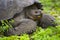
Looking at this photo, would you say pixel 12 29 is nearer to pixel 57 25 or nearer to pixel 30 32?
pixel 30 32

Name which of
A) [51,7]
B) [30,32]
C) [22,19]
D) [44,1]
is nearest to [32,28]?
[30,32]

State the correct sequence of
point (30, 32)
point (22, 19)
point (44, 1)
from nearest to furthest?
1. point (30, 32)
2. point (22, 19)
3. point (44, 1)

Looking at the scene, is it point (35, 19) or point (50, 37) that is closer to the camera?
point (50, 37)

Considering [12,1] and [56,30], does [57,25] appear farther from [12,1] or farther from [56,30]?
[12,1]

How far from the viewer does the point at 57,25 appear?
4445 mm

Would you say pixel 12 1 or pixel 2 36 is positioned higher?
pixel 12 1

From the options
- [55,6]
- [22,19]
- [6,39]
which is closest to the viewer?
[6,39]

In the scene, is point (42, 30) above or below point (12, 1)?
below

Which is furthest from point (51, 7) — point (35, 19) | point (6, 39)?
point (6, 39)

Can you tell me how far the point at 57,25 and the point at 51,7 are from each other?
2.01 meters

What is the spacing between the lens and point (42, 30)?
4.21 m

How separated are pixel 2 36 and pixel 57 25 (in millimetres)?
1165

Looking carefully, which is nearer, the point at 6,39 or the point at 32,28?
the point at 6,39

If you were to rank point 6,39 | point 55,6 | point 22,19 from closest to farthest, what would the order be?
point 6,39, point 22,19, point 55,6
